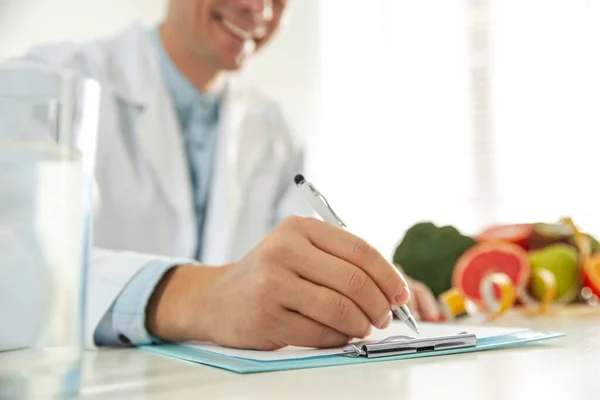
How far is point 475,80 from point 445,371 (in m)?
2.56

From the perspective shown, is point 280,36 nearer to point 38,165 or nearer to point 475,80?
point 475,80

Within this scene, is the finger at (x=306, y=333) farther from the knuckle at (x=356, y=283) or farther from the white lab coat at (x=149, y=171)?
the white lab coat at (x=149, y=171)

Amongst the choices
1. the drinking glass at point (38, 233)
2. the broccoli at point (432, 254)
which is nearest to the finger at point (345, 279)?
the drinking glass at point (38, 233)

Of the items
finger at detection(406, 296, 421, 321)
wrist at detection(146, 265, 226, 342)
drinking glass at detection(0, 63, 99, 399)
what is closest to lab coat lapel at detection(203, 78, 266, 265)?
finger at detection(406, 296, 421, 321)

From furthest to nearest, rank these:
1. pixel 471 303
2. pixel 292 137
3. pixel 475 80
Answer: pixel 475 80 → pixel 292 137 → pixel 471 303

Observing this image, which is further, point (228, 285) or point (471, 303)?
point (471, 303)

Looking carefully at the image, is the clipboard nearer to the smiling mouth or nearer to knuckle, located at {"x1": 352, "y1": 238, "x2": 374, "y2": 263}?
knuckle, located at {"x1": 352, "y1": 238, "x2": 374, "y2": 263}

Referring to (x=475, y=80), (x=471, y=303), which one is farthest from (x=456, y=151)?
(x=471, y=303)

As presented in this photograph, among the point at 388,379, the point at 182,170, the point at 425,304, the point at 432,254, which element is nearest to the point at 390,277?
the point at 388,379

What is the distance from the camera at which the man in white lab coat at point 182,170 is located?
735 millimetres

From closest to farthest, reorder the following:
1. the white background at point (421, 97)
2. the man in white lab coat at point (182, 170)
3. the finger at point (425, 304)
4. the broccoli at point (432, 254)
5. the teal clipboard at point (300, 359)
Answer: the teal clipboard at point (300, 359) → the man in white lab coat at point (182, 170) → the finger at point (425, 304) → the broccoli at point (432, 254) → the white background at point (421, 97)

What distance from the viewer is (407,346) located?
575 mm

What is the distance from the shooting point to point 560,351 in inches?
23.7

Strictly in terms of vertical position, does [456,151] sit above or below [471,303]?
above
